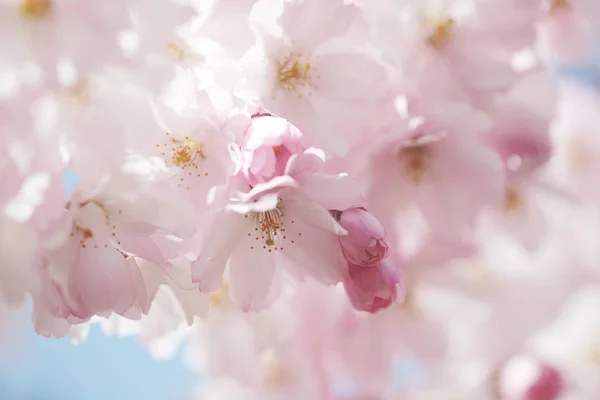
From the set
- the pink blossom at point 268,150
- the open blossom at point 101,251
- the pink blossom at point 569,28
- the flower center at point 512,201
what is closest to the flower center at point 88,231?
the open blossom at point 101,251

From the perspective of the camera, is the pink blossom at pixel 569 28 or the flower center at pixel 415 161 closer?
the flower center at pixel 415 161

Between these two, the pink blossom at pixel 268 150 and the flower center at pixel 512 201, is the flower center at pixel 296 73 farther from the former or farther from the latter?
the flower center at pixel 512 201

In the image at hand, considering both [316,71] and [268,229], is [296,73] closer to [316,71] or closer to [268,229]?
[316,71]

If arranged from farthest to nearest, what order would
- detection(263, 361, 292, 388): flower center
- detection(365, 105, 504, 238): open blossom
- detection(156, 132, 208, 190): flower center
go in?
detection(263, 361, 292, 388): flower center, detection(365, 105, 504, 238): open blossom, detection(156, 132, 208, 190): flower center

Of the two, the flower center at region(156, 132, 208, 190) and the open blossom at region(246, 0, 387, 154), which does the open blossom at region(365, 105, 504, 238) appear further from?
the flower center at region(156, 132, 208, 190)

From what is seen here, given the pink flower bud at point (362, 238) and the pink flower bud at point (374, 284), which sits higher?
the pink flower bud at point (362, 238)

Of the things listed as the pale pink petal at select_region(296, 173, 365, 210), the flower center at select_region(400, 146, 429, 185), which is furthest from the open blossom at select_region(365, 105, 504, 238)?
the pale pink petal at select_region(296, 173, 365, 210)

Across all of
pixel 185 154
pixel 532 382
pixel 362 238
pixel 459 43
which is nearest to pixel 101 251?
pixel 185 154
